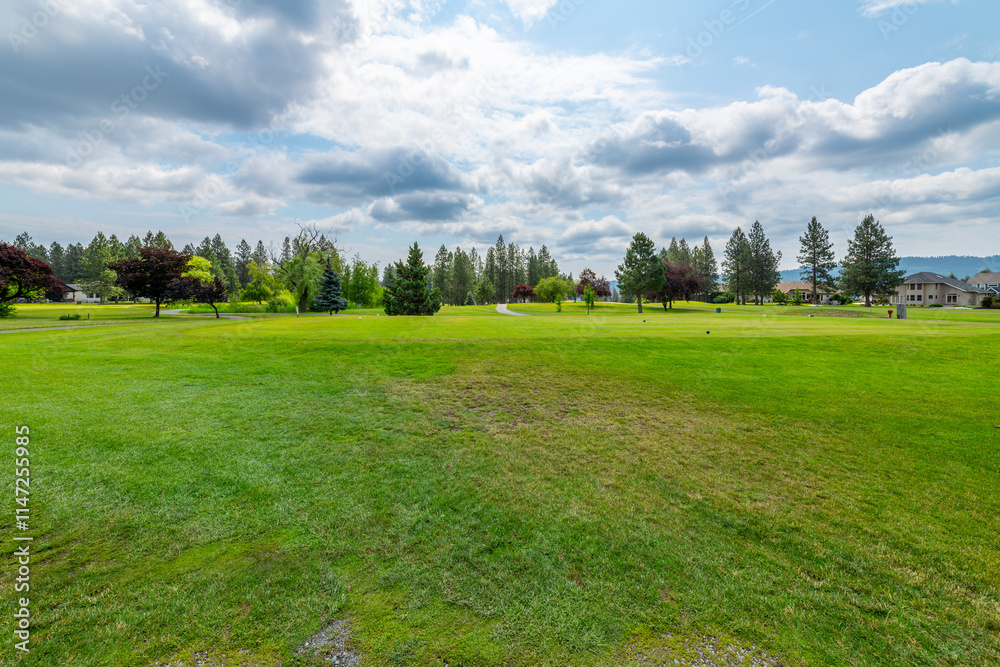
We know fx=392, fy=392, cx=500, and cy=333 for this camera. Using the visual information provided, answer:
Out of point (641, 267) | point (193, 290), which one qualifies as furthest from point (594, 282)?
point (193, 290)

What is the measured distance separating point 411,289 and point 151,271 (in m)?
23.6

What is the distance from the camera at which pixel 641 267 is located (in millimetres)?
54875

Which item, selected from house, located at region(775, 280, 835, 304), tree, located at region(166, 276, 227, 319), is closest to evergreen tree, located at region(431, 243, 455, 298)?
tree, located at region(166, 276, 227, 319)

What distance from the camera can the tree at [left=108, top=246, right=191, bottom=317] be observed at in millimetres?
31594

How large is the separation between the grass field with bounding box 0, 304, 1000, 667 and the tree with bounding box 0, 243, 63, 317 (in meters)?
31.1

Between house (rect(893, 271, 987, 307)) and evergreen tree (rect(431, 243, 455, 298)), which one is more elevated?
evergreen tree (rect(431, 243, 455, 298))

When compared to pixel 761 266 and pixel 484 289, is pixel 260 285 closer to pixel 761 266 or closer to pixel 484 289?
pixel 484 289

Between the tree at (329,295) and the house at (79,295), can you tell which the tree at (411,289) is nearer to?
the tree at (329,295)

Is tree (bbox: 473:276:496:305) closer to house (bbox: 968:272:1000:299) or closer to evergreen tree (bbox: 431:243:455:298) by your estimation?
evergreen tree (bbox: 431:243:455:298)

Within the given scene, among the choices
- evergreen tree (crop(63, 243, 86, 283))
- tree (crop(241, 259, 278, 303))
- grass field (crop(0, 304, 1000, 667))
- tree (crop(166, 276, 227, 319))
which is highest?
evergreen tree (crop(63, 243, 86, 283))

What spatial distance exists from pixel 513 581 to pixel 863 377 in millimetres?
12225

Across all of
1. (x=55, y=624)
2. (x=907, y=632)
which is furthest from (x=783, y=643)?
(x=55, y=624)

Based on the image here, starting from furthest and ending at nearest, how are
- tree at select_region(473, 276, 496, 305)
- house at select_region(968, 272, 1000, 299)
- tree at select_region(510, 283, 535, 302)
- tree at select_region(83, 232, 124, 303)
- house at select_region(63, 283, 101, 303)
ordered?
tree at select_region(473, 276, 496, 305) < tree at select_region(510, 283, 535, 302) < house at select_region(968, 272, 1000, 299) < house at select_region(63, 283, 101, 303) < tree at select_region(83, 232, 124, 303)

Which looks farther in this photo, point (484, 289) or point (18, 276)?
point (484, 289)
